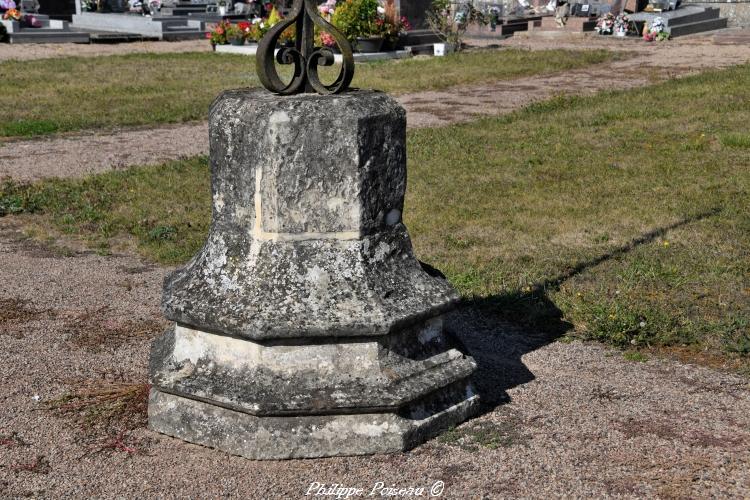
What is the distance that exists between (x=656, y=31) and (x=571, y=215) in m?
17.9

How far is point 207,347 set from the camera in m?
4.40

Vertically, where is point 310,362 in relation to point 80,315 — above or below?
above

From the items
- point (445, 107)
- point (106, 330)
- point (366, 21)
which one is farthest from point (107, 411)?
point (366, 21)

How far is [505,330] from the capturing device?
5.76m

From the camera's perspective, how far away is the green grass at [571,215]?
5938 mm

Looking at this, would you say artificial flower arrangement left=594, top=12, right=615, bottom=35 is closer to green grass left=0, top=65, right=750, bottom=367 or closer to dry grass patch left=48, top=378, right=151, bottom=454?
green grass left=0, top=65, right=750, bottom=367

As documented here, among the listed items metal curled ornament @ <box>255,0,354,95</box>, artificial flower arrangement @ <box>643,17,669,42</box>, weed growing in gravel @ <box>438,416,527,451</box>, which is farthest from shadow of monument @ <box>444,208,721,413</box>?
artificial flower arrangement @ <box>643,17,669,42</box>

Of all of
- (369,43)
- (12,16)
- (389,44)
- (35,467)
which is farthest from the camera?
(12,16)

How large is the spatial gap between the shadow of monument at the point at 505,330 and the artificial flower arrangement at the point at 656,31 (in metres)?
19.3

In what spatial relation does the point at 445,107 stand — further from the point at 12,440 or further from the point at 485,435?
the point at 12,440

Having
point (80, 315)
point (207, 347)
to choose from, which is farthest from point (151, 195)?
point (207, 347)

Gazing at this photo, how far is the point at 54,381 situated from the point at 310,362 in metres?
1.51

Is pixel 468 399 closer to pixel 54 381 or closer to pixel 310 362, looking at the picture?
pixel 310 362

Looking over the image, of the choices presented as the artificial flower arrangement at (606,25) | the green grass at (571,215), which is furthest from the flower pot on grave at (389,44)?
the green grass at (571,215)
